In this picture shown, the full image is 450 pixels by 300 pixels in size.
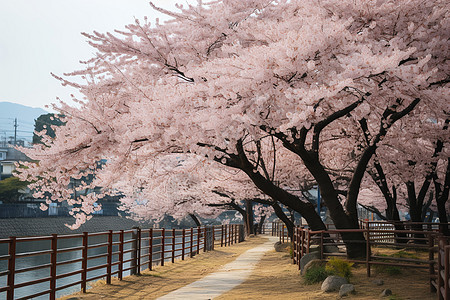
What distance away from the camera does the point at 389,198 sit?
20688mm

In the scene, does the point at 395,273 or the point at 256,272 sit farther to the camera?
the point at 256,272

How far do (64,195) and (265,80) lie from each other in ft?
26.0

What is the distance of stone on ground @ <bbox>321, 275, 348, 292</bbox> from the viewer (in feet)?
33.0

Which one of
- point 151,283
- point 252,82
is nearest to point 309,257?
point 151,283

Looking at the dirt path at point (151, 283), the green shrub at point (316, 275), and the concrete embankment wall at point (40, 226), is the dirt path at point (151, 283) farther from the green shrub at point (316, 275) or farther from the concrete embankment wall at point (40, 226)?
the concrete embankment wall at point (40, 226)

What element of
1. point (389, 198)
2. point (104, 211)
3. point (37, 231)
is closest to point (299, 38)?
point (389, 198)

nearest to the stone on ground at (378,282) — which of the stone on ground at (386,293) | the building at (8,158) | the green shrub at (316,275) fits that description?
the stone on ground at (386,293)

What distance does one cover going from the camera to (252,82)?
371 inches

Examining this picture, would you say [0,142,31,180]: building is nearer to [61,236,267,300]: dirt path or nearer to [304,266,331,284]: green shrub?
[61,236,267,300]: dirt path

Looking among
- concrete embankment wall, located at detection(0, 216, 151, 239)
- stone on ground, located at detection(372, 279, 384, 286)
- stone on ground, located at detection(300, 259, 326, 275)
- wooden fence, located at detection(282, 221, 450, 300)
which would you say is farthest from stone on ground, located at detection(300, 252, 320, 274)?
concrete embankment wall, located at detection(0, 216, 151, 239)

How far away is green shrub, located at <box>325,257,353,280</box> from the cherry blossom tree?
1.30 metres

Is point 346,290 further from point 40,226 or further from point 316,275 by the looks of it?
point 40,226

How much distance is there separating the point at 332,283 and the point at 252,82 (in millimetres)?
4721

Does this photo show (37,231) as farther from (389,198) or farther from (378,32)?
(378,32)
